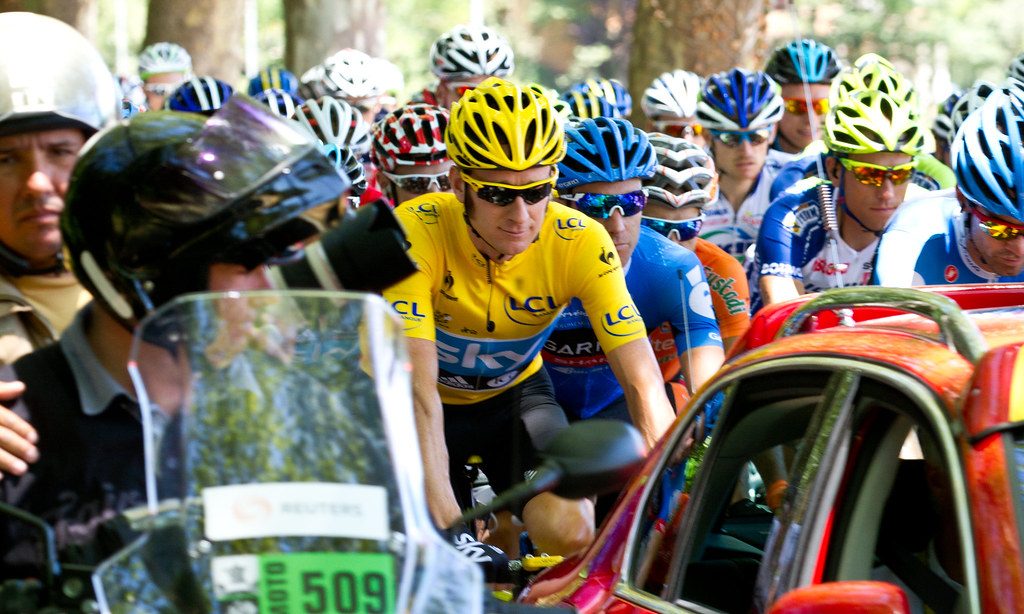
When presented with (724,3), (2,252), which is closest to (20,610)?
(2,252)

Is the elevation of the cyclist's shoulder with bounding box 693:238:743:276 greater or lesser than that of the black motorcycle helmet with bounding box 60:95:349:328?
lesser

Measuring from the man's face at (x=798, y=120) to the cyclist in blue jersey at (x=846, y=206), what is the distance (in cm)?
405

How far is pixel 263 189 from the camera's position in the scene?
2.84 m

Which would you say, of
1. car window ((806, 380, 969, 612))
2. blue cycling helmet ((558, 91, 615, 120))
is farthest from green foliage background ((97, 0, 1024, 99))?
car window ((806, 380, 969, 612))

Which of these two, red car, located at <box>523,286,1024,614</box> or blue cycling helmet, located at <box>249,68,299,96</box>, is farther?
blue cycling helmet, located at <box>249,68,299,96</box>

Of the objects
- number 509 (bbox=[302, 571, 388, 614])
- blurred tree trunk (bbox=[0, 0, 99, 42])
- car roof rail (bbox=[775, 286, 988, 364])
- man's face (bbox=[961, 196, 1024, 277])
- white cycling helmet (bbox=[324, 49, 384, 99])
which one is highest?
blurred tree trunk (bbox=[0, 0, 99, 42])

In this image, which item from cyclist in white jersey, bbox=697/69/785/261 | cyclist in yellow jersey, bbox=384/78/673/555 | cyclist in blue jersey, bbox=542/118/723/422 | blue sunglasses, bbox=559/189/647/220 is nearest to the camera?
cyclist in yellow jersey, bbox=384/78/673/555

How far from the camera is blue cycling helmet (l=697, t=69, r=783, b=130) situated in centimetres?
1133

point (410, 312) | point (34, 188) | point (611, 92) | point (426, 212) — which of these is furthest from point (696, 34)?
point (34, 188)

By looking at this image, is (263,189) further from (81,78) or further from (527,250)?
(527,250)

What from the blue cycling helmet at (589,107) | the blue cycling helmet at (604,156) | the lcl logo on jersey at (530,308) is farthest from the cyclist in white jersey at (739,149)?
the lcl logo on jersey at (530,308)

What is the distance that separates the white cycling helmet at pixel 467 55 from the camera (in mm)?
13969

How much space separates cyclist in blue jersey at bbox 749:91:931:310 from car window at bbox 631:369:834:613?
4146mm

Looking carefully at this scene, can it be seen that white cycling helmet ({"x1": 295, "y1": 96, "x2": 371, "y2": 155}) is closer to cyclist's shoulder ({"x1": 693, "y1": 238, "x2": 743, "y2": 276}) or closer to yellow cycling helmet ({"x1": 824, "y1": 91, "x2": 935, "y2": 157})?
cyclist's shoulder ({"x1": 693, "y1": 238, "x2": 743, "y2": 276})
